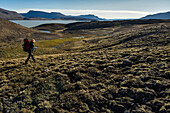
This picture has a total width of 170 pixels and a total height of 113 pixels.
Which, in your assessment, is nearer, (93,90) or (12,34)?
(93,90)

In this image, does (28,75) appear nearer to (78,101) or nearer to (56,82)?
(56,82)

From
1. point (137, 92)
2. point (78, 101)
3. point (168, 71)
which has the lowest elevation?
point (78, 101)

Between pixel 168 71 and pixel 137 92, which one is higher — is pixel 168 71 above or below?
above

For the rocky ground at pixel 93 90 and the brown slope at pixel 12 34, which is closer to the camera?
the rocky ground at pixel 93 90

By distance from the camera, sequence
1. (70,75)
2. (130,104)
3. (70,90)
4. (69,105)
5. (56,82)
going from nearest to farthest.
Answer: (130,104), (69,105), (70,90), (56,82), (70,75)

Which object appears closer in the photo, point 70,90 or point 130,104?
point 130,104

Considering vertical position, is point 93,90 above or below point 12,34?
below

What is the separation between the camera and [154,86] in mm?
9141

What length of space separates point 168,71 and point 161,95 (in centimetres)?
357

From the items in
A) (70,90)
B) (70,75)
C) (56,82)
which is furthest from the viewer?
(70,75)

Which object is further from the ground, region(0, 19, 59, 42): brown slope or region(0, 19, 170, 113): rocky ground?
region(0, 19, 59, 42): brown slope

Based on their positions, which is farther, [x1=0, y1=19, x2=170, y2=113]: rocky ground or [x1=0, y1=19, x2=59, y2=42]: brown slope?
[x1=0, y1=19, x2=59, y2=42]: brown slope

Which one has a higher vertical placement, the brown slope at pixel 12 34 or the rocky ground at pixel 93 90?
the brown slope at pixel 12 34

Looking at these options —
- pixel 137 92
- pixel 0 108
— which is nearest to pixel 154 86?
pixel 137 92
